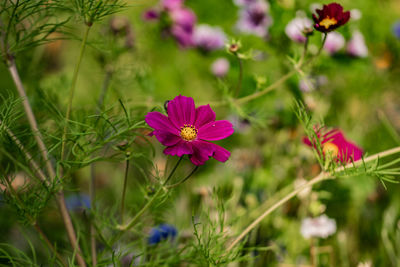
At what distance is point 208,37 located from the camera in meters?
1.36

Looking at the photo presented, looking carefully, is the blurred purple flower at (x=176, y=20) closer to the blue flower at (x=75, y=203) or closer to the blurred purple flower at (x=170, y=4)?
the blurred purple flower at (x=170, y=4)

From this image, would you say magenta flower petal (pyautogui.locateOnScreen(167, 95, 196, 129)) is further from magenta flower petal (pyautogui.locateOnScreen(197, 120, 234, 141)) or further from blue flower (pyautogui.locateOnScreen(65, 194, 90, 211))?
Result: blue flower (pyautogui.locateOnScreen(65, 194, 90, 211))

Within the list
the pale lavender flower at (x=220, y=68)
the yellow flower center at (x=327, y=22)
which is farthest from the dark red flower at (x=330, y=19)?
the pale lavender flower at (x=220, y=68)

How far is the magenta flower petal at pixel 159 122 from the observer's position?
0.48 meters

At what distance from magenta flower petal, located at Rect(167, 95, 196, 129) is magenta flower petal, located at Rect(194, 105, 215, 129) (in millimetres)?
13

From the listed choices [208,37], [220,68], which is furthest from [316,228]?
[208,37]

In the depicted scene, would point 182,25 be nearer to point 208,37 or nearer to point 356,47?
point 208,37

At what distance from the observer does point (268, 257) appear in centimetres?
95

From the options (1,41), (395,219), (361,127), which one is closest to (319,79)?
(361,127)

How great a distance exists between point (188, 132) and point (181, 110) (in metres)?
0.03

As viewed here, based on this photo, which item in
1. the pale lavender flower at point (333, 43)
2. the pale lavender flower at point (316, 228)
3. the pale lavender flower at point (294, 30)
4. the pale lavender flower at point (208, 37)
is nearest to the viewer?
the pale lavender flower at point (316, 228)

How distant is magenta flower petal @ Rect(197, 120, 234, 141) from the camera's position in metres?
0.52

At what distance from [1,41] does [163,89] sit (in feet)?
2.95

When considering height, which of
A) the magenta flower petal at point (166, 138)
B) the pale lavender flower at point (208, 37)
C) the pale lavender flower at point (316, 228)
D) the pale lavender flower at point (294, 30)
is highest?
the pale lavender flower at point (208, 37)
